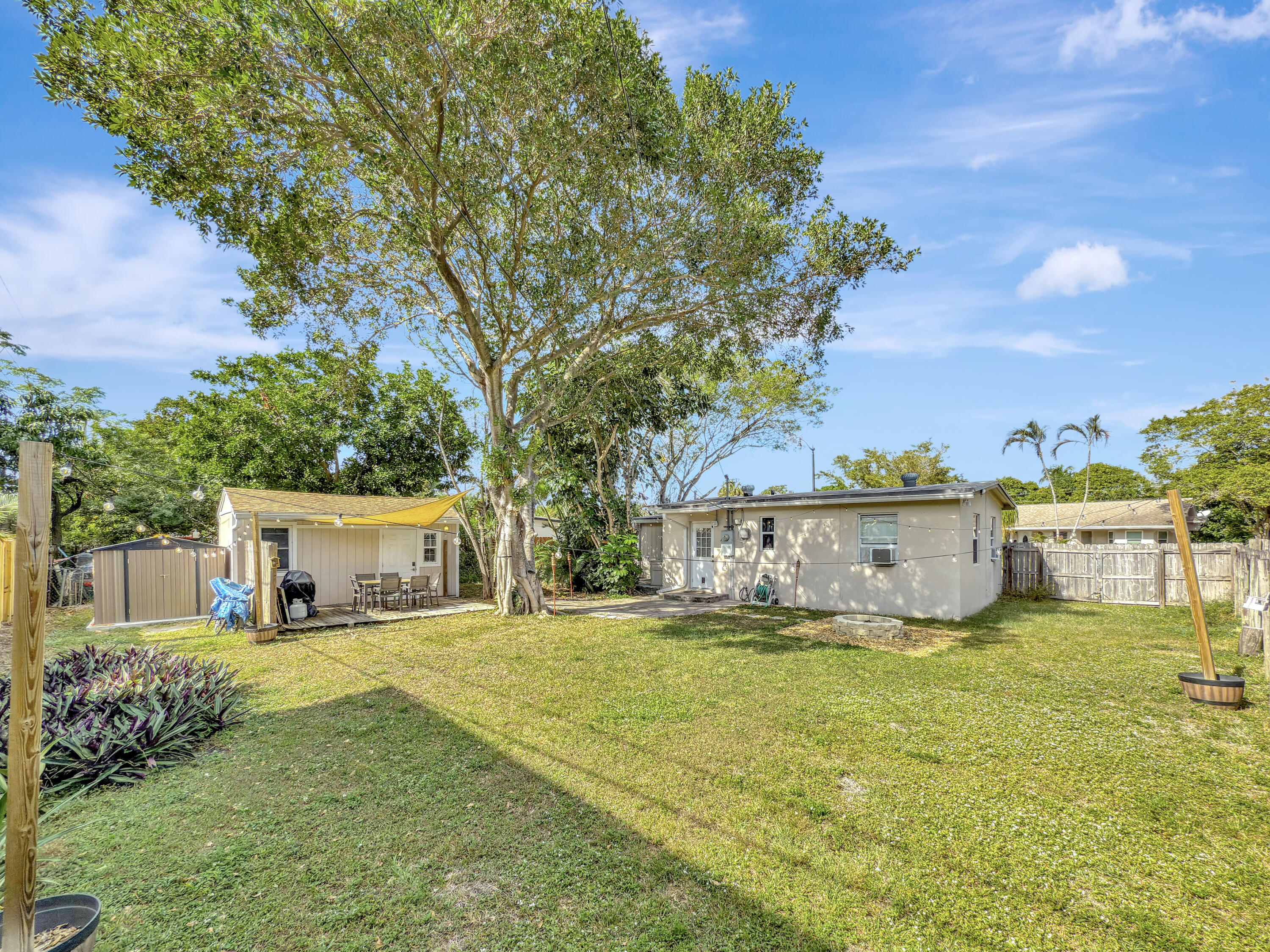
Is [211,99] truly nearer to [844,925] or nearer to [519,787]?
[519,787]

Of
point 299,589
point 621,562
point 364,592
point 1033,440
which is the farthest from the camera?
point 1033,440

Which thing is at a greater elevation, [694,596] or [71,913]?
[71,913]

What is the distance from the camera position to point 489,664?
783 cm

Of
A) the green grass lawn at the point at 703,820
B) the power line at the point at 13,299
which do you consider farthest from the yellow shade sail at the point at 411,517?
the power line at the point at 13,299

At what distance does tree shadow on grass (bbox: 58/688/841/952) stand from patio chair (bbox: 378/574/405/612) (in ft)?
27.1

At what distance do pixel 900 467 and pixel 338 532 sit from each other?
82.5 ft

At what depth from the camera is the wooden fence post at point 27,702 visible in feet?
6.00

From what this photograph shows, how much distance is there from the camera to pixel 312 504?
44.6 feet

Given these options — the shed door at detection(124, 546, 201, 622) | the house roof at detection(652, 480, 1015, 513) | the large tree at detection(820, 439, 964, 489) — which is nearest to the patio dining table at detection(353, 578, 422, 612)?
the shed door at detection(124, 546, 201, 622)

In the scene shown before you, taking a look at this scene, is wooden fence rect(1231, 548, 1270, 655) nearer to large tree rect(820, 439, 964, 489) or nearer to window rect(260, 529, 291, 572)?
window rect(260, 529, 291, 572)

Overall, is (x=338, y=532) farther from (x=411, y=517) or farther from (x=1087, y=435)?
(x=1087, y=435)

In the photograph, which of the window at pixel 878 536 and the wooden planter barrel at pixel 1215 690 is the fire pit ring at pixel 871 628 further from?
the wooden planter barrel at pixel 1215 690

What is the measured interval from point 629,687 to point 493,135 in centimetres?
891

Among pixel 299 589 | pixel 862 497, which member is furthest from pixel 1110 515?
pixel 299 589
